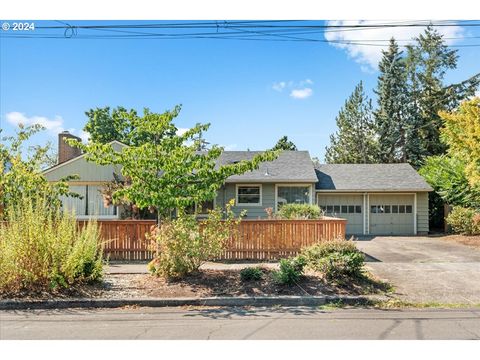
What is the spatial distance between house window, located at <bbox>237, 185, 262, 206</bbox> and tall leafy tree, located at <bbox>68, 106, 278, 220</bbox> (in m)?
10.4

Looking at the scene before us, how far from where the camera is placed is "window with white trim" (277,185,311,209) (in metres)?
18.4

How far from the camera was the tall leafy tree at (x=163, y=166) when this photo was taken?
25.0 ft

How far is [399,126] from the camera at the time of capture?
33281mm

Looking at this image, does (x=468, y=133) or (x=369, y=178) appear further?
(x=369, y=178)

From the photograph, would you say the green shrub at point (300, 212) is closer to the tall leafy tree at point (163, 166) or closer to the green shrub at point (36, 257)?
the tall leafy tree at point (163, 166)

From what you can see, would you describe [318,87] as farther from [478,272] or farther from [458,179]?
[458,179]

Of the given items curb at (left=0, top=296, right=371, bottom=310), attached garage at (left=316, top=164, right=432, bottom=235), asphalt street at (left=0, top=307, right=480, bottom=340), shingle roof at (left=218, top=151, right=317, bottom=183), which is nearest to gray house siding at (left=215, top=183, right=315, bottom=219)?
shingle roof at (left=218, top=151, right=317, bottom=183)

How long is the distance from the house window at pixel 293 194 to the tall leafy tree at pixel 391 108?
1772 centimetres

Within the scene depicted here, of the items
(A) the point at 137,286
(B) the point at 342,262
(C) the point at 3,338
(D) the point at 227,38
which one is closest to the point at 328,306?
(B) the point at 342,262

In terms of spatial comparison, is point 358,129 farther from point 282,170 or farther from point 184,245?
point 184,245

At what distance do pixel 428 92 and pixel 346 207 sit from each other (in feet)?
68.8

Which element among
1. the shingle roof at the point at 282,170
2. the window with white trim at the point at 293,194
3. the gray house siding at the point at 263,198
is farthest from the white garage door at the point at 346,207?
the shingle roof at the point at 282,170

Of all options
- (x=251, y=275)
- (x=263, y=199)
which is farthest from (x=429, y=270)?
(x=263, y=199)

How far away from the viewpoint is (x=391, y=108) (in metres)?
33.2
